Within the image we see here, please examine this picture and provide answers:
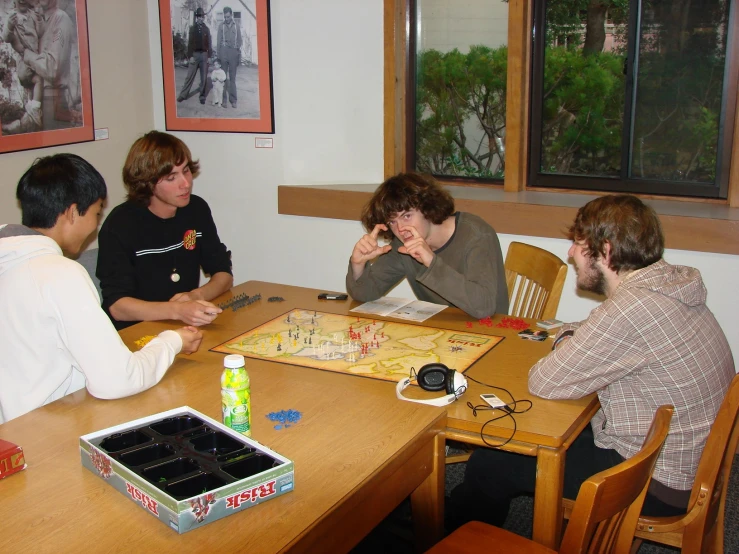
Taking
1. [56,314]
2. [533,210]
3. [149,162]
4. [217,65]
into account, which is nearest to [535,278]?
[533,210]

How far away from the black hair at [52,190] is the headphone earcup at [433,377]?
975 millimetres

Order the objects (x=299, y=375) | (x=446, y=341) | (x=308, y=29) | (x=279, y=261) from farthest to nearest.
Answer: (x=279, y=261) → (x=308, y=29) → (x=446, y=341) → (x=299, y=375)

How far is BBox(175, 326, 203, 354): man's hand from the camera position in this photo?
216 centimetres

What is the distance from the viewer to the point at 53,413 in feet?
5.90

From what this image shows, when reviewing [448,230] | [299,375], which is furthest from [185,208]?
[299,375]

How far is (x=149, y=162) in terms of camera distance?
2789 millimetres

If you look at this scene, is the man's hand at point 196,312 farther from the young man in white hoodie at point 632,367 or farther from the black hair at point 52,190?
the young man in white hoodie at point 632,367

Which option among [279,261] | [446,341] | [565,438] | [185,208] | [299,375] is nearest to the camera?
[565,438]

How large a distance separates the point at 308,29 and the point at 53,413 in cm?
263

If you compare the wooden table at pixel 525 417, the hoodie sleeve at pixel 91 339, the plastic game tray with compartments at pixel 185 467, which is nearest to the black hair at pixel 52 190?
the hoodie sleeve at pixel 91 339

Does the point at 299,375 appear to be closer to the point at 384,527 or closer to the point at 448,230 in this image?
the point at 384,527

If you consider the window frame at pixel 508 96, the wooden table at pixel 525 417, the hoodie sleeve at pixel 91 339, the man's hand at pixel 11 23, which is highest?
the man's hand at pixel 11 23

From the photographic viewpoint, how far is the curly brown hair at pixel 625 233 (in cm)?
200

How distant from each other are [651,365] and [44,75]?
2.97m
